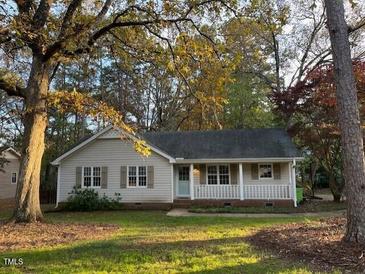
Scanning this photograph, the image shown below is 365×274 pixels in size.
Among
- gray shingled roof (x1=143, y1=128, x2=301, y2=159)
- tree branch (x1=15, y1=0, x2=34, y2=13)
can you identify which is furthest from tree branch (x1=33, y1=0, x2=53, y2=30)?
gray shingled roof (x1=143, y1=128, x2=301, y2=159)

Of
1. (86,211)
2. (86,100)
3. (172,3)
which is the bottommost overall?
(86,211)

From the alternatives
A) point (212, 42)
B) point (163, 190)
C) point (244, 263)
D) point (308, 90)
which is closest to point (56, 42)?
point (212, 42)

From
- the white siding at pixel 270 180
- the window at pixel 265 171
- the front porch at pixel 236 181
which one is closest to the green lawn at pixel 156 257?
the front porch at pixel 236 181

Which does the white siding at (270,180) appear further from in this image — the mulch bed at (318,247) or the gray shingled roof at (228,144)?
the mulch bed at (318,247)

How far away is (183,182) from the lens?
2288 cm

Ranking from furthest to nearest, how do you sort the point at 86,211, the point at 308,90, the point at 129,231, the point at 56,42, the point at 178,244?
1. the point at 308,90
2. the point at 86,211
3. the point at 56,42
4. the point at 129,231
5. the point at 178,244

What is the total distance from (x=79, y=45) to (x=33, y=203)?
580 cm

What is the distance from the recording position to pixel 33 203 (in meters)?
13.0

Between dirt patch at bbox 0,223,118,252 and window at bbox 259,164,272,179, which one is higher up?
window at bbox 259,164,272,179

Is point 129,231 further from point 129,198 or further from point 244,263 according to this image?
point 129,198

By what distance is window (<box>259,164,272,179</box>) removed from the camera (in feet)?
72.1

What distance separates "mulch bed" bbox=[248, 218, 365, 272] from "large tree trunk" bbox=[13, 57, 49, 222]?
781cm

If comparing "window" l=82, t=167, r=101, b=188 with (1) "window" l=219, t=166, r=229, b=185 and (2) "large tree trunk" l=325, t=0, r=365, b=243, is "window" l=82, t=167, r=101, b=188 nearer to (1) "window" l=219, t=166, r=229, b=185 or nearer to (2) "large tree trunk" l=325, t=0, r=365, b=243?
(1) "window" l=219, t=166, r=229, b=185

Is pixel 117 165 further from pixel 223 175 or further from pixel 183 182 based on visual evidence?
pixel 223 175
